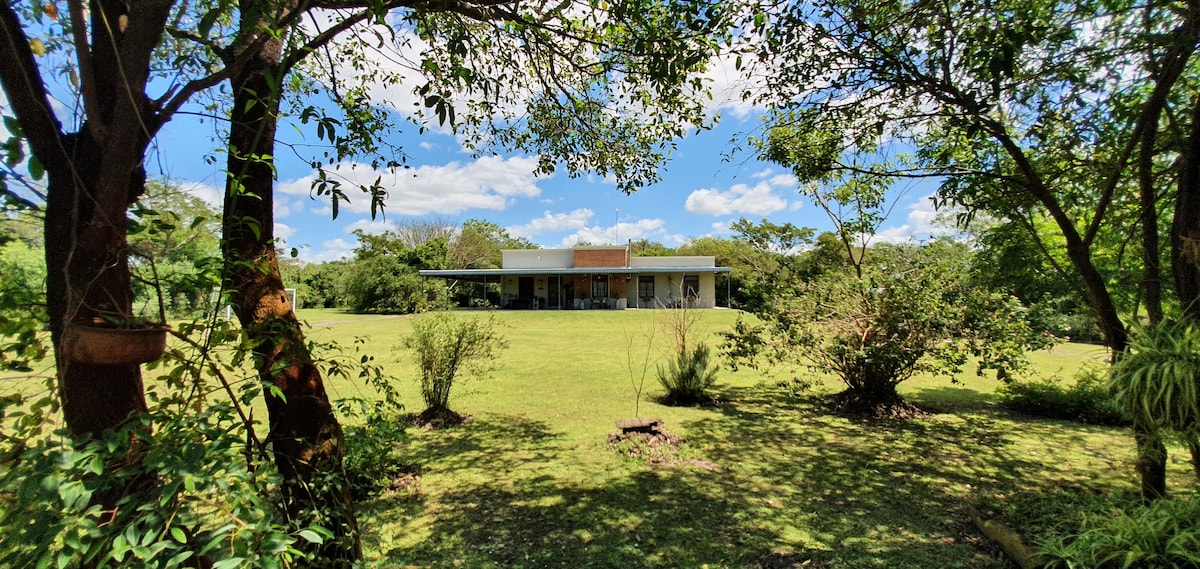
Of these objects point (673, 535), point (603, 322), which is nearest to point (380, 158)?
point (673, 535)

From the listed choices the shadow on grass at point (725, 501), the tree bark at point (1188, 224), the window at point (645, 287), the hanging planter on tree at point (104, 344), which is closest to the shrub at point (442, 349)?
the shadow on grass at point (725, 501)

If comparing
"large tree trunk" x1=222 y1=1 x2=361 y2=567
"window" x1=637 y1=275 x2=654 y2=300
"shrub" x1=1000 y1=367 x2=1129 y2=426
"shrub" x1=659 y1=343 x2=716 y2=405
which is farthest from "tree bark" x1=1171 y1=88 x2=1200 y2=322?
"window" x1=637 y1=275 x2=654 y2=300

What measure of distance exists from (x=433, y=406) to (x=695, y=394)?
4.14 metres

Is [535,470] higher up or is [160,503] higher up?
[160,503]

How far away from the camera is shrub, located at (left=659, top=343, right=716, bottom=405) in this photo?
27.6ft

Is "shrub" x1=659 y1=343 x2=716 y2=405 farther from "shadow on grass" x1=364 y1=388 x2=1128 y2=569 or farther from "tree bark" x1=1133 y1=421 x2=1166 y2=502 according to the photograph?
"tree bark" x1=1133 y1=421 x2=1166 y2=502

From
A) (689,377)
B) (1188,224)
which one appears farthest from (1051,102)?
(689,377)

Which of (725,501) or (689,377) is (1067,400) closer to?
(689,377)

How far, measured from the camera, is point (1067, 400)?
25.3ft

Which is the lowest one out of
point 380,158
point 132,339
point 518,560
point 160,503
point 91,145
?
point 518,560

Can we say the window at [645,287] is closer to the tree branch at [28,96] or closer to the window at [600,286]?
the window at [600,286]

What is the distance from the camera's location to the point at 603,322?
2320 centimetres

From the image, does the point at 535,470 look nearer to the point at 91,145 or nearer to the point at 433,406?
the point at 433,406

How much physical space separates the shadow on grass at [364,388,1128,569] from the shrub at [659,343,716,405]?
1.54 m
